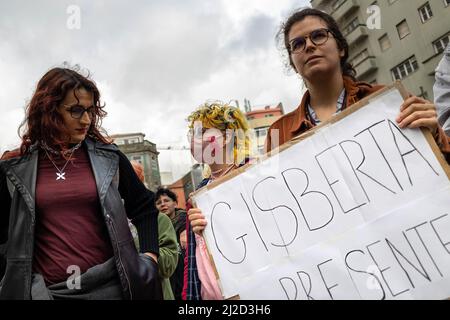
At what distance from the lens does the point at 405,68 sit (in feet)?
66.2

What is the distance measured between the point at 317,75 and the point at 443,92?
92 centimetres

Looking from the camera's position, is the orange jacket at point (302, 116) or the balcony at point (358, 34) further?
the balcony at point (358, 34)

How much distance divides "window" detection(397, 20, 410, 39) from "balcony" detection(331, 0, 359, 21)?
465 centimetres

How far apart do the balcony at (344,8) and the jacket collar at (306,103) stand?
24.5 m

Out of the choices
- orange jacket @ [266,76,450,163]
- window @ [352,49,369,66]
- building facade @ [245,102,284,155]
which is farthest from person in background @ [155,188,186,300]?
building facade @ [245,102,284,155]

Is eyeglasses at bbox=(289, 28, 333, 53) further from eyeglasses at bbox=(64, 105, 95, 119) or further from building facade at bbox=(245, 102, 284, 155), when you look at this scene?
building facade at bbox=(245, 102, 284, 155)

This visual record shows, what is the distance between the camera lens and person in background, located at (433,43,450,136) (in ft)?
6.44

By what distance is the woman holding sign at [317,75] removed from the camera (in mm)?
1541

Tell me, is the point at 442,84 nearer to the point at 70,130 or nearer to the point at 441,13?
the point at 70,130

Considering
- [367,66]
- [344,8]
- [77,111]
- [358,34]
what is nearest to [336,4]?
[344,8]

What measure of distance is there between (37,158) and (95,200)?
34cm

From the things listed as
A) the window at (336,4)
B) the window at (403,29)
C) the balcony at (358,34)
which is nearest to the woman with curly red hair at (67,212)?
→ the window at (403,29)

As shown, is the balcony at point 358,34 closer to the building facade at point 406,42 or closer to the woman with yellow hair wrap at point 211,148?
the building facade at point 406,42

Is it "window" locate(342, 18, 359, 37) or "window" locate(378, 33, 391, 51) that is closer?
"window" locate(378, 33, 391, 51)
